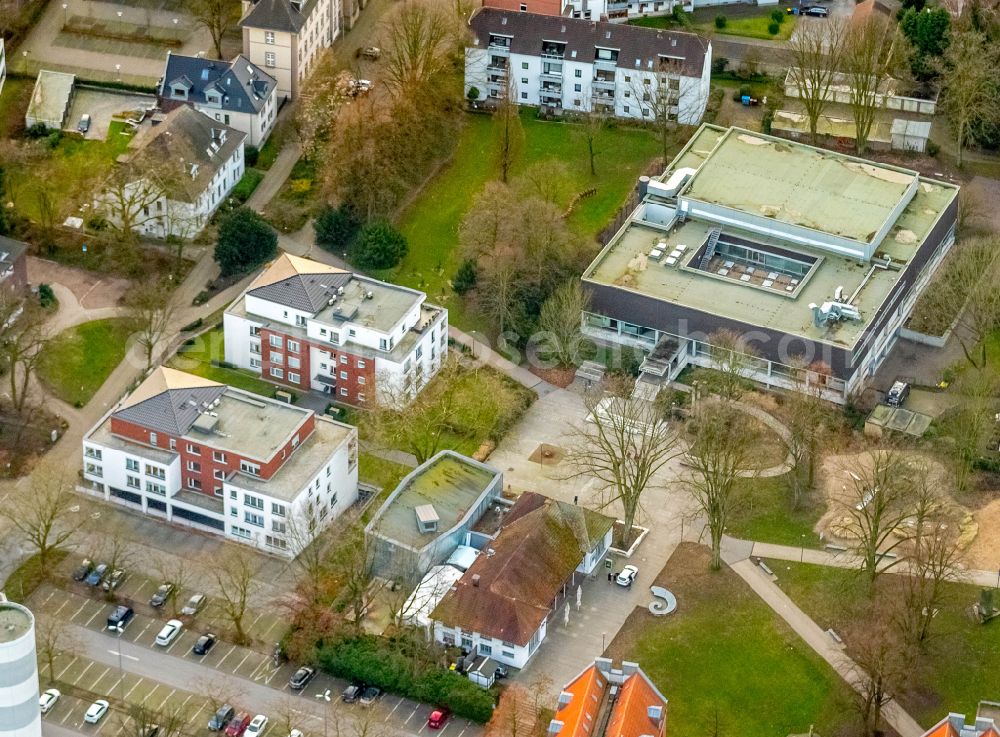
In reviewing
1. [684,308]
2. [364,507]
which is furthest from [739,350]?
[364,507]

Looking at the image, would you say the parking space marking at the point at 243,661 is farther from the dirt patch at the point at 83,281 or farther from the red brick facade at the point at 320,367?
the dirt patch at the point at 83,281

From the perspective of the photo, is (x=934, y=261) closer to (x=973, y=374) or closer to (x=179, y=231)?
(x=973, y=374)

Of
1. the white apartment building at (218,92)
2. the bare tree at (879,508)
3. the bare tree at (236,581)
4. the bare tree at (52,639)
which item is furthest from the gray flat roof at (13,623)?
the white apartment building at (218,92)

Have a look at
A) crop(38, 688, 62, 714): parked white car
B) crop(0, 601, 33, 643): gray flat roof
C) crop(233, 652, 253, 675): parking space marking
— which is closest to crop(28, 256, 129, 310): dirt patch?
crop(233, 652, 253, 675): parking space marking

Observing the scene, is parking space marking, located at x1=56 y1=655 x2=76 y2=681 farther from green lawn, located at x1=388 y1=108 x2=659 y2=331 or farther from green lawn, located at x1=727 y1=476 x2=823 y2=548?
green lawn, located at x1=727 y1=476 x2=823 y2=548

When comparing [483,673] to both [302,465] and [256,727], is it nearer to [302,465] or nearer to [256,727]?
[256,727]

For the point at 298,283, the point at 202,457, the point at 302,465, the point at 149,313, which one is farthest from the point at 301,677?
the point at 149,313
